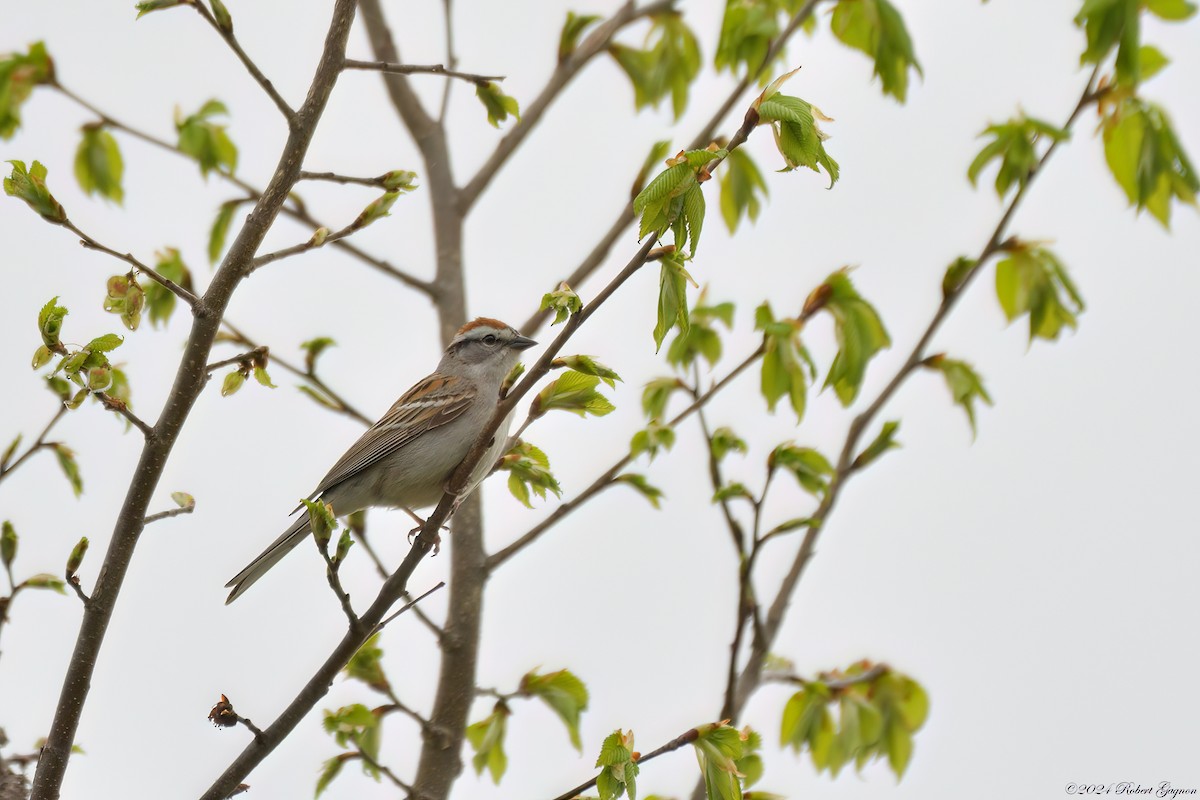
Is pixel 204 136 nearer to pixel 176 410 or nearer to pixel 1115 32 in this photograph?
pixel 176 410

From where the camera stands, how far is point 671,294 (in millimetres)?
2275

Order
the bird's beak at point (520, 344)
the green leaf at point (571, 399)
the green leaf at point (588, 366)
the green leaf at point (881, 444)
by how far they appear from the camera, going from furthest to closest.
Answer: the bird's beak at point (520, 344) < the green leaf at point (881, 444) < the green leaf at point (571, 399) < the green leaf at point (588, 366)

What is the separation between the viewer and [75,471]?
124 inches

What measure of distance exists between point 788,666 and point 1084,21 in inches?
87.8

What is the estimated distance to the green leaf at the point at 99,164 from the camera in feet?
14.9

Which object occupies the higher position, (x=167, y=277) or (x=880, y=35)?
(x=880, y=35)

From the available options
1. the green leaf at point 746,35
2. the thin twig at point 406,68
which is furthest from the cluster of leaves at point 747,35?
the thin twig at point 406,68

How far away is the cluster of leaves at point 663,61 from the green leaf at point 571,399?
2450mm

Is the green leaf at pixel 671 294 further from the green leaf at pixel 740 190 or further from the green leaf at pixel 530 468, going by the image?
the green leaf at pixel 740 190

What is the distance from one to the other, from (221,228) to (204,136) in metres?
0.35

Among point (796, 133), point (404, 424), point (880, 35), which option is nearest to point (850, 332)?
point (880, 35)

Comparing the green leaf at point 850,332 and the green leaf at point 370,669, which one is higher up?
the green leaf at point 850,332

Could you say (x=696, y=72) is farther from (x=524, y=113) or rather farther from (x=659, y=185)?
(x=659, y=185)

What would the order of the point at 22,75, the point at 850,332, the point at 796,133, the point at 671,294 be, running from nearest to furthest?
the point at 796,133 < the point at 671,294 < the point at 850,332 < the point at 22,75
